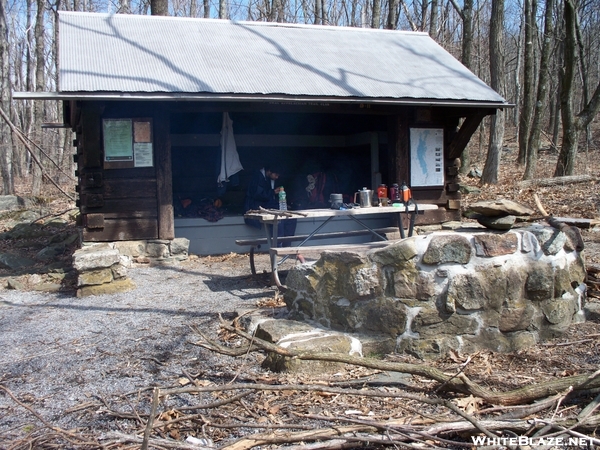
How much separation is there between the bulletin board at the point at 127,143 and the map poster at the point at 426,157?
434 centimetres

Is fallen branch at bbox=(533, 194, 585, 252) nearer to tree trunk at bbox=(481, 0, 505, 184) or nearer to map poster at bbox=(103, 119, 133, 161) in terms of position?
map poster at bbox=(103, 119, 133, 161)

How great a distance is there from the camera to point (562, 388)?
10.8 ft

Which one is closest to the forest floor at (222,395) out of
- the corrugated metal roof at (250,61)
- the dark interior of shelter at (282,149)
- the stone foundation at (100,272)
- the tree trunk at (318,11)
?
the stone foundation at (100,272)

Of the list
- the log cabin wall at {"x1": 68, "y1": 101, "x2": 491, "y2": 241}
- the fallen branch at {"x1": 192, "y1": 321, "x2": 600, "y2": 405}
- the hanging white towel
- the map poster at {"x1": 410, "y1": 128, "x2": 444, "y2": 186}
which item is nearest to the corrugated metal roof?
the log cabin wall at {"x1": 68, "y1": 101, "x2": 491, "y2": 241}

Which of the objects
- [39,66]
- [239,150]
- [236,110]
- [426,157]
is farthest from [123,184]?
[39,66]

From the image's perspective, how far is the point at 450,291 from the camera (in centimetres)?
427

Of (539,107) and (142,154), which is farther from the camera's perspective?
(539,107)

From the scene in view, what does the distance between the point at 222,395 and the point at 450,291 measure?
1863 millimetres

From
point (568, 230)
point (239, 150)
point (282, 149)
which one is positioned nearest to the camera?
point (568, 230)

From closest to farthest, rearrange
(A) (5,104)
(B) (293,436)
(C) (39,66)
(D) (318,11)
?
(B) (293,436)
(A) (5,104)
(C) (39,66)
(D) (318,11)

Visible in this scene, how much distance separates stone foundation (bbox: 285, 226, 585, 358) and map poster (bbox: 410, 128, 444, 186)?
508 centimetres

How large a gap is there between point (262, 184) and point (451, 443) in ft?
24.6

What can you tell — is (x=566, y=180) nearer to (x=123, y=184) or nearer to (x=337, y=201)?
(x=337, y=201)

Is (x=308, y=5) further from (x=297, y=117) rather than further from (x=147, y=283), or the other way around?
(x=147, y=283)
